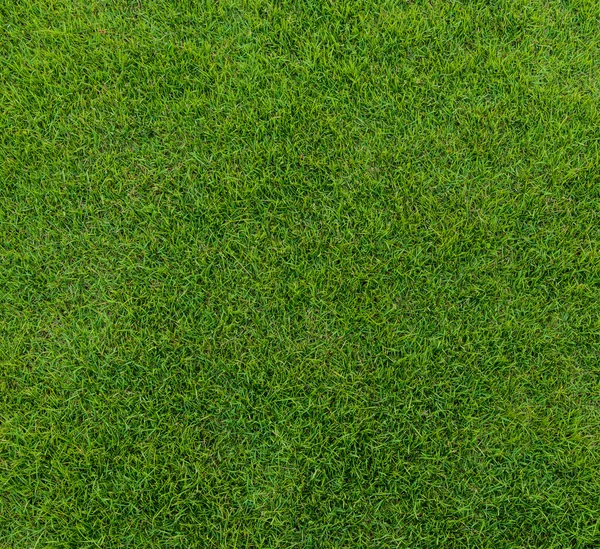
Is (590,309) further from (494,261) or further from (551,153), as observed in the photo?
(551,153)

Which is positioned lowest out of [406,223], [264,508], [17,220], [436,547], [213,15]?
[264,508]

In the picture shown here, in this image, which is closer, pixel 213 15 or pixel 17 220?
pixel 17 220

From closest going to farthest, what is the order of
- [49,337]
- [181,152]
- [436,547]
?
[436,547] → [49,337] → [181,152]

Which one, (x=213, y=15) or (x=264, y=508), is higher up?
(x=213, y=15)

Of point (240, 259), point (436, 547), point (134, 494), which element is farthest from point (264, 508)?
point (240, 259)

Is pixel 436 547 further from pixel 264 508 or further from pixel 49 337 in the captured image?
pixel 49 337

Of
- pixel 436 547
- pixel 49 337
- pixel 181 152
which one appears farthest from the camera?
pixel 181 152
